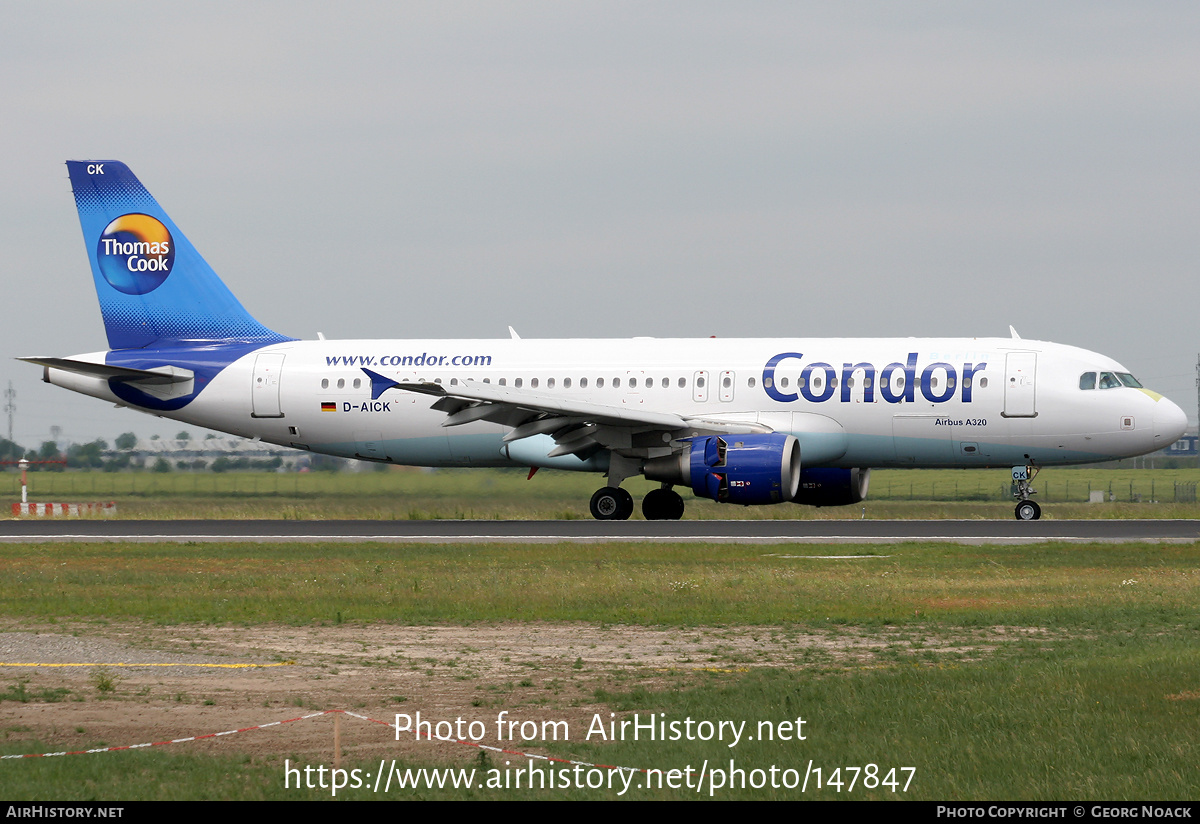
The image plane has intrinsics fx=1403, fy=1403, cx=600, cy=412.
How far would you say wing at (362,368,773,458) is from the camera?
30.7 metres

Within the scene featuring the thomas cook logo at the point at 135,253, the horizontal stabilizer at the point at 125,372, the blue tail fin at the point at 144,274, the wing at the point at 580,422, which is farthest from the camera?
the thomas cook logo at the point at 135,253

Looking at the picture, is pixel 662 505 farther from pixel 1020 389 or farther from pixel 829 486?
pixel 1020 389

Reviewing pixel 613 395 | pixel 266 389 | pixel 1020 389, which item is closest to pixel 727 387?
pixel 613 395

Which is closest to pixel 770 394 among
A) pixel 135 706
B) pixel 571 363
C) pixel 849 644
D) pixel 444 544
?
pixel 571 363

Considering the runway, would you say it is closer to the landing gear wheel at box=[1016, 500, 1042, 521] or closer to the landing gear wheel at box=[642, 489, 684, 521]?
the landing gear wheel at box=[1016, 500, 1042, 521]

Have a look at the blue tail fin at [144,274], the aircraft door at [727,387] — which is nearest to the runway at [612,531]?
the aircraft door at [727,387]

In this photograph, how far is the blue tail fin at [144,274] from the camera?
3644cm

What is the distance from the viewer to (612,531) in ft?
93.8

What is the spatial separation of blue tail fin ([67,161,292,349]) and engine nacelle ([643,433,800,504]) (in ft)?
41.0

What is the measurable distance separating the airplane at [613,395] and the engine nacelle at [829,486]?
1.9 inches

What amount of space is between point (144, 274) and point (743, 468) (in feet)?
57.0

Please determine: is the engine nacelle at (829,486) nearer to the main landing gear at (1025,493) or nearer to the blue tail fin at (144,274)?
the main landing gear at (1025,493)

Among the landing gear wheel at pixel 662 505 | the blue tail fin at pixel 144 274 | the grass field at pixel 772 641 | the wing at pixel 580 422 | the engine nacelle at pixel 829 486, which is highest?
the blue tail fin at pixel 144 274

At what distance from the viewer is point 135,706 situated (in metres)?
10.8
